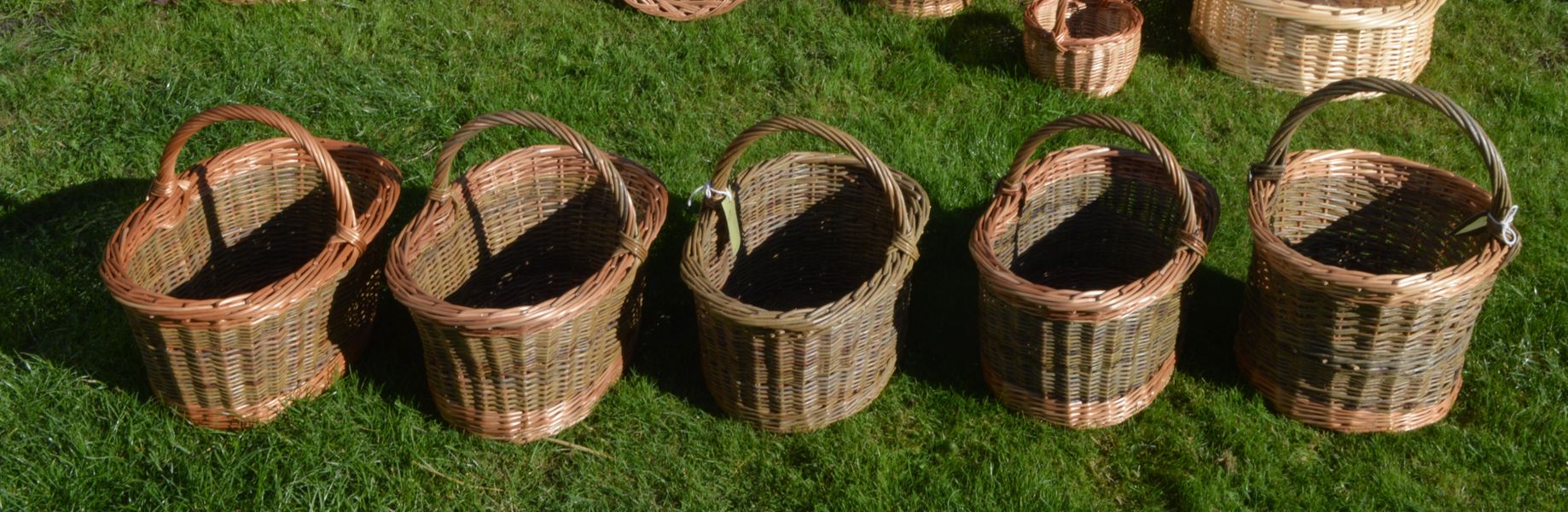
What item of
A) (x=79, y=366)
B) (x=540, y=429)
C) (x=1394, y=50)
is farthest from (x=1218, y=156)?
(x=79, y=366)

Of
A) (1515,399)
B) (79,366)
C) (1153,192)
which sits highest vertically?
(1153,192)

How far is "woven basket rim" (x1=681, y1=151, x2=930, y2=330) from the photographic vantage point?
328 cm

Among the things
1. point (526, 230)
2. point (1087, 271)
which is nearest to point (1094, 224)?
point (1087, 271)

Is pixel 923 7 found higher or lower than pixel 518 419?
higher

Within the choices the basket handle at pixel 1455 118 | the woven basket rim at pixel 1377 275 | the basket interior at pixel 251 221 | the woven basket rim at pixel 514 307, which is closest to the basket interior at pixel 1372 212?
the woven basket rim at pixel 1377 275

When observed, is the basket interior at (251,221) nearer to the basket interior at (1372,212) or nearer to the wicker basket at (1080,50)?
the wicker basket at (1080,50)

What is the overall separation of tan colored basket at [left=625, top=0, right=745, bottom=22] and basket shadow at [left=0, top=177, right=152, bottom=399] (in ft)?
6.65

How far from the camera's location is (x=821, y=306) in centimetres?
354

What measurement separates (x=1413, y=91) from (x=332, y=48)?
393 cm

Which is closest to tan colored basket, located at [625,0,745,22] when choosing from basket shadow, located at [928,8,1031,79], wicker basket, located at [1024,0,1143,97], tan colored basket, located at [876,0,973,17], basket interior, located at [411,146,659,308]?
tan colored basket, located at [876,0,973,17]

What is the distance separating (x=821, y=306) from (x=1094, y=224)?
3.25 feet

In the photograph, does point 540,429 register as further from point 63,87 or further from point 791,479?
point 63,87

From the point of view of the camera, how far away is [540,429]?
362cm

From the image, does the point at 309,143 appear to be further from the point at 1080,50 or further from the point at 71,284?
the point at 1080,50
